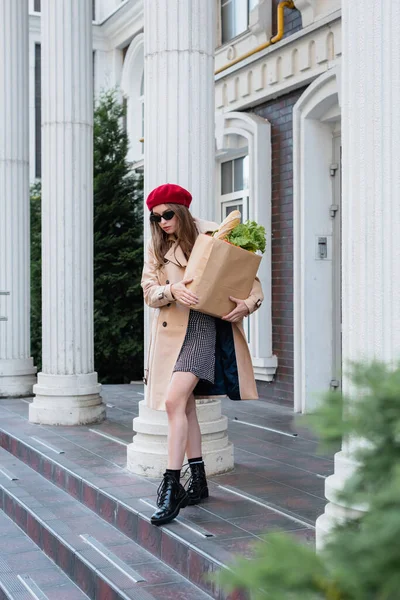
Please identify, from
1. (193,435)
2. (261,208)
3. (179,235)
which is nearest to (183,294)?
(179,235)

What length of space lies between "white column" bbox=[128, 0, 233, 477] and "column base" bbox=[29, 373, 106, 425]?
2.12 m

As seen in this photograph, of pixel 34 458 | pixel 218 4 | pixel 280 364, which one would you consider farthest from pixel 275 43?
pixel 34 458

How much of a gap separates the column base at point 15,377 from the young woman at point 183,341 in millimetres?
4931

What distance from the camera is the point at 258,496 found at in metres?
4.72

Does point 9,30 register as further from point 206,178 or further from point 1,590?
point 1,590

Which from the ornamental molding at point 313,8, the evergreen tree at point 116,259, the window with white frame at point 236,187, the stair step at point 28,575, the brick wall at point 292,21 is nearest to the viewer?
the stair step at point 28,575

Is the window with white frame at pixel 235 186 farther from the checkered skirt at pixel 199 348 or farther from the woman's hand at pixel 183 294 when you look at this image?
the woman's hand at pixel 183 294

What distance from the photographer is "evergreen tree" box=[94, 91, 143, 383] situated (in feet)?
40.6

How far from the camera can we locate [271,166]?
8.72m

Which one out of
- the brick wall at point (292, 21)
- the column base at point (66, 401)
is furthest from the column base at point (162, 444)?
the brick wall at point (292, 21)

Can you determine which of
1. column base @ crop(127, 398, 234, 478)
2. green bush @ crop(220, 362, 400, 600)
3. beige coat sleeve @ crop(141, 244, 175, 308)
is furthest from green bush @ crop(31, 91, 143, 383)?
green bush @ crop(220, 362, 400, 600)

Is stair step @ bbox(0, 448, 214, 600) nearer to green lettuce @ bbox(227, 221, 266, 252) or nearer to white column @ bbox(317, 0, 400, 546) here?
white column @ bbox(317, 0, 400, 546)

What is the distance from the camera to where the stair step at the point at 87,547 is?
3.81 meters

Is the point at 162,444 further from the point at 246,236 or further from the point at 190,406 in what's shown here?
the point at 246,236
